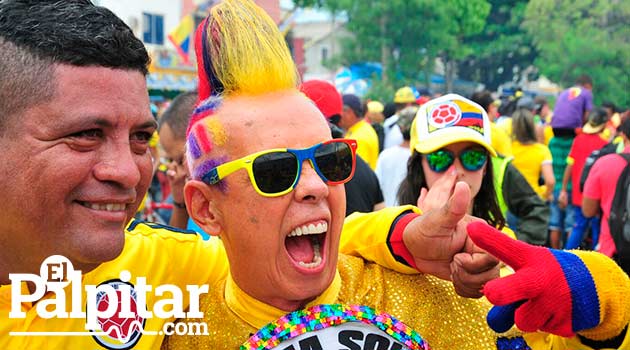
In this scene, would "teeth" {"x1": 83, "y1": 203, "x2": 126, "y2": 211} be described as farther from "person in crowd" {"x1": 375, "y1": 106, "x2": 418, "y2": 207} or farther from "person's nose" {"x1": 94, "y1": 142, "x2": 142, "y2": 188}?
"person in crowd" {"x1": 375, "y1": 106, "x2": 418, "y2": 207}

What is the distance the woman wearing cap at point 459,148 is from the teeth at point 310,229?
1192 millimetres

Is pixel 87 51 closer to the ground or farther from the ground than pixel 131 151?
farther from the ground

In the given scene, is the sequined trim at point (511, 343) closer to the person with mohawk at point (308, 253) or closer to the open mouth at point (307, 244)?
the person with mohawk at point (308, 253)

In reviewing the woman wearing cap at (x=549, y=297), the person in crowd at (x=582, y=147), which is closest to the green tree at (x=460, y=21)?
the person in crowd at (x=582, y=147)

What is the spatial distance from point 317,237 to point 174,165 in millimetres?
2050

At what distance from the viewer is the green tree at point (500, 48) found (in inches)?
1359

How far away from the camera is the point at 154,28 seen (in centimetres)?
3195

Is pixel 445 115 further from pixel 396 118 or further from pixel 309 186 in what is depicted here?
pixel 396 118

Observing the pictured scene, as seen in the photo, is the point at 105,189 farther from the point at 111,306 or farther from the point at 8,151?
the point at 111,306

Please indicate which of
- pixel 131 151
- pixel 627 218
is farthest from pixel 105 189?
pixel 627 218

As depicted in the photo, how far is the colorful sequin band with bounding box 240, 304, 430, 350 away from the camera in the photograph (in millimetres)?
1762

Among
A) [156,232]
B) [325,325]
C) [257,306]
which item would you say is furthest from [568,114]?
[325,325]

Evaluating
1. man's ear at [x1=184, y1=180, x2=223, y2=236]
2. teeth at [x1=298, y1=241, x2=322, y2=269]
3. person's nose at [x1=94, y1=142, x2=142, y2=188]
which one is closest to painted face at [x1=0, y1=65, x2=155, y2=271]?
person's nose at [x1=94, y1=142, x2=142, y2=188]

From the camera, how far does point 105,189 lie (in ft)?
5.75
